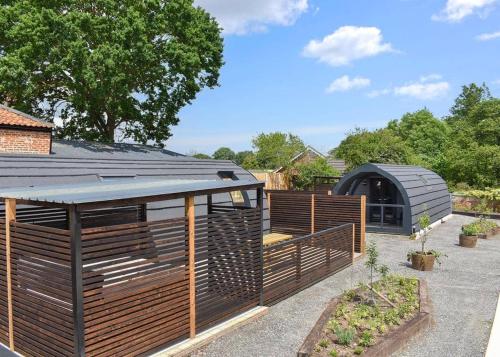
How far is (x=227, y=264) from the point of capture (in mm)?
7102

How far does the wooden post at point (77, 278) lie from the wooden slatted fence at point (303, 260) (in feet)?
13.2

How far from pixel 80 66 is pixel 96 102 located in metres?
3.28

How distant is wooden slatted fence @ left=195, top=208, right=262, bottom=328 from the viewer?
21.4 feet

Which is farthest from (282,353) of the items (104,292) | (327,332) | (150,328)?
(104,292)

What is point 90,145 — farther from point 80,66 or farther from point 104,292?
point 104,292

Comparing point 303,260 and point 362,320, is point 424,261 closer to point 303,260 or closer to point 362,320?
point 303,260

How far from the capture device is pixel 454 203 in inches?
1045

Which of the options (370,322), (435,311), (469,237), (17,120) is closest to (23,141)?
(17,120)

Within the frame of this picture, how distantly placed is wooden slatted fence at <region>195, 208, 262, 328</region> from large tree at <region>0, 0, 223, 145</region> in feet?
45.5

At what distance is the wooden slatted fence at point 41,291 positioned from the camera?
4.90 meters

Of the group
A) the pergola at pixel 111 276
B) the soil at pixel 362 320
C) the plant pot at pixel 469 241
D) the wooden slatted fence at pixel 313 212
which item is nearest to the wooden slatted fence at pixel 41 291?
the pergola at pixel 111 276

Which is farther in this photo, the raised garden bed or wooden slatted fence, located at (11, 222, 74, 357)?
the raised garden bed

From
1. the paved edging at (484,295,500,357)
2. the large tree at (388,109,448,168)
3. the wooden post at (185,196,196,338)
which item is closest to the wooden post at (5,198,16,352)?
the wooden post at (185,196,196,338)

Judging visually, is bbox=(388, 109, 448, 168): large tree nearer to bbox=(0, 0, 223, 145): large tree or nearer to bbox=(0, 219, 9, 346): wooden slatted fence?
bbox=(0, 0, 223, 145): large tree
